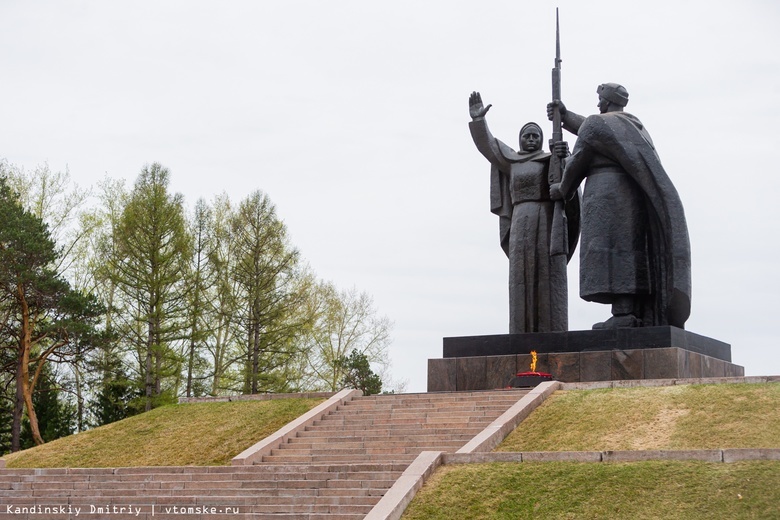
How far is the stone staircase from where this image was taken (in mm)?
12477

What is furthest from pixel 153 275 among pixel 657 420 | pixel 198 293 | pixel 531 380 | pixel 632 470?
pixel 632 470

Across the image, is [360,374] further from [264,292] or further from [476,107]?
[476,107]

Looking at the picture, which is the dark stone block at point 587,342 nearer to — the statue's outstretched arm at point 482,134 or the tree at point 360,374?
the statue's outstretched arm at point 482,134

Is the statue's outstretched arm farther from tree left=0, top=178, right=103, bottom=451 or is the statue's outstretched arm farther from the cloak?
tree left=0, top=178, right=103, bottom=451

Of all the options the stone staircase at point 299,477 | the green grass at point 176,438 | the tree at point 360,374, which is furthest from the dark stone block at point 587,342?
the tree at point 360,374

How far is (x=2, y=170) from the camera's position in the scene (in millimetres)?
31297

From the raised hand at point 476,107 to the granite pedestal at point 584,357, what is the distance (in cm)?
422

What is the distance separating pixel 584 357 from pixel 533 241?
9.25ft

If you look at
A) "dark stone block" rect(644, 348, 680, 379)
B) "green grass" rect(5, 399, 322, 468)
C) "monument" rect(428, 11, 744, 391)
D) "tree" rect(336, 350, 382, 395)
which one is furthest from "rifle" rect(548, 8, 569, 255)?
"tree" rect(336, 350, 382, 395)

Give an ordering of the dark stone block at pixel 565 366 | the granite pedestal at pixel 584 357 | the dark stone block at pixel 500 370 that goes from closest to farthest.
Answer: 1. the granite pedestal at pixel 584 357
2. the dark stone block at pixel 565 366
3. the dark stone block at pixel 500 370

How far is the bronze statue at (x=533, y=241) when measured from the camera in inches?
742

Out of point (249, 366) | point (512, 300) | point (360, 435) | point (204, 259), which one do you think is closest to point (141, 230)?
point (204, 259)

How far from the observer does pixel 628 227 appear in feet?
56.9

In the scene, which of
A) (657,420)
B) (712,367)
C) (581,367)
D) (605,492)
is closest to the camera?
(605,492)
